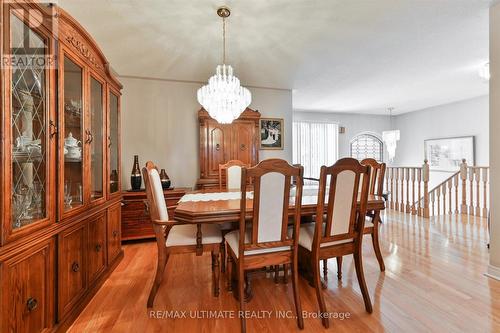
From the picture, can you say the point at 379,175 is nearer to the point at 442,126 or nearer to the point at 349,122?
the point at 349,122

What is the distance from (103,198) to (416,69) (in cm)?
440

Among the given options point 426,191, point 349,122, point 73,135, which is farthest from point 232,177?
point 349,122

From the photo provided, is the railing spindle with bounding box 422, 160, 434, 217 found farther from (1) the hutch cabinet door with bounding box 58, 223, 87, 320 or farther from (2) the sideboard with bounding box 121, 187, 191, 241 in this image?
(1) the hutch cabinet door with bounding box 58, 223, 87, 320

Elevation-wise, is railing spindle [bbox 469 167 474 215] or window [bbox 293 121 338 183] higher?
window [bbox 293 121 338 183]

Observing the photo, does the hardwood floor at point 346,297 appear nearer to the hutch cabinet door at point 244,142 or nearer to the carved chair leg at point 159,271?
the carved chair leg at point 159,271

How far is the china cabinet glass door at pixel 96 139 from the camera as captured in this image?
2.02m

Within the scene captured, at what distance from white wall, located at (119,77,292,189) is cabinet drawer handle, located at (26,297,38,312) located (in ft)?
8.92

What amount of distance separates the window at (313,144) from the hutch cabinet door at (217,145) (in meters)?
3.00

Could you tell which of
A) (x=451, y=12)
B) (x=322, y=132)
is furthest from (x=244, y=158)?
(x=322, y=132)

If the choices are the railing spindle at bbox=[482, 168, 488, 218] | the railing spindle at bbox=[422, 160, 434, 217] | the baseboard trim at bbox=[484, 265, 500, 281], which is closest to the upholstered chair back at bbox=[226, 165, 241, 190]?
the baseboard trim at bbox=[484, 265, 500, 281]

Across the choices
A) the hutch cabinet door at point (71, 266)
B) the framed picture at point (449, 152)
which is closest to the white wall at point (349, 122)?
the framed picture at point (449, 152)

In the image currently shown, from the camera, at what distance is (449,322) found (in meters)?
1.57

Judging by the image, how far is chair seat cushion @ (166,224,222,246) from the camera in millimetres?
1839

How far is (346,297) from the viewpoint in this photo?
6.22 ft
